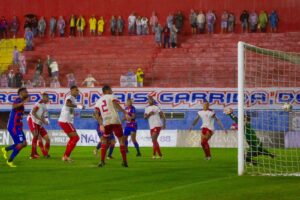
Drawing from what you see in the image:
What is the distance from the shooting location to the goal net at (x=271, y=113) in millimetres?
21078

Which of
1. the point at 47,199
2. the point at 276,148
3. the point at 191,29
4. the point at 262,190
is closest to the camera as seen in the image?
the point at 47,199

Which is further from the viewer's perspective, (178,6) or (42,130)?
(178,6)

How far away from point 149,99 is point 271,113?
40.0 ft

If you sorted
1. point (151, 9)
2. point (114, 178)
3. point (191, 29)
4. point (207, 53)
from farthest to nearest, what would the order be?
point (151, 9)
point (191, 29)
point (207, 53)
point (114, 178)

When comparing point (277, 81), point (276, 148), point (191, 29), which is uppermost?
point (191, 29)

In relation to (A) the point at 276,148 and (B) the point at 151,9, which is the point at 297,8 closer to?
(B) the point at 151,9

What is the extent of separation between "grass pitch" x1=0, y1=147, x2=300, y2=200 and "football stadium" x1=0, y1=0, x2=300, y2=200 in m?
0.03

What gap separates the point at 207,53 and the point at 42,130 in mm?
22333

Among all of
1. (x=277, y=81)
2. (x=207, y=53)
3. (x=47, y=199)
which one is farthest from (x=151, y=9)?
(x=47, y=199)

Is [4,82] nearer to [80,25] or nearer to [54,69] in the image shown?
[54,69]

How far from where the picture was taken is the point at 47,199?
13.5 m

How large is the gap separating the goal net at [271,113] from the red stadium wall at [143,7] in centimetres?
1174

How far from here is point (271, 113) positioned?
124ft

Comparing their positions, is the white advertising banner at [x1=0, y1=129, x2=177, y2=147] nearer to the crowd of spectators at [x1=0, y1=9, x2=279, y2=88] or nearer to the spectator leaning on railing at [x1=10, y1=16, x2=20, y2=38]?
the crowd of spectators at [x1=0, y1=9, x2=279, y2=88]
